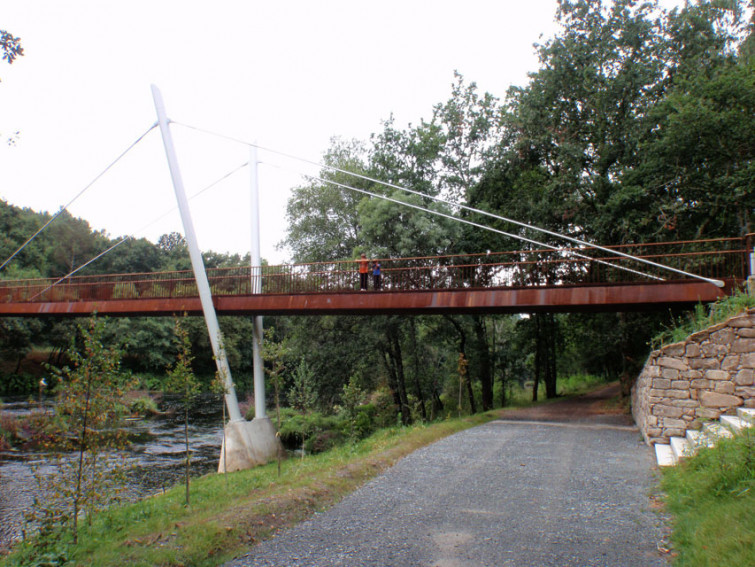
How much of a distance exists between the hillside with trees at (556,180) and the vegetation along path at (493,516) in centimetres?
550

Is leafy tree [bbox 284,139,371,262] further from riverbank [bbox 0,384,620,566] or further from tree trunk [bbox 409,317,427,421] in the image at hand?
riverbank [bbox 0,384,620,566]

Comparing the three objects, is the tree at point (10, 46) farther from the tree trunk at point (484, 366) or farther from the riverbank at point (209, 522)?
the tree trunk at point (484, 366)

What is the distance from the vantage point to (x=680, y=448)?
812 centimetres

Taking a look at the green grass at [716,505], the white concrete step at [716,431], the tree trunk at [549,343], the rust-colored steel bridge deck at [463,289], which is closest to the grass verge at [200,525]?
the green grass at [716,505]

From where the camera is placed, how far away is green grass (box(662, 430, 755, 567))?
3.95 metres

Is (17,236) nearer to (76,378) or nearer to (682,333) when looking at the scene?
(76,378)

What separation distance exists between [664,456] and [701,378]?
147cm

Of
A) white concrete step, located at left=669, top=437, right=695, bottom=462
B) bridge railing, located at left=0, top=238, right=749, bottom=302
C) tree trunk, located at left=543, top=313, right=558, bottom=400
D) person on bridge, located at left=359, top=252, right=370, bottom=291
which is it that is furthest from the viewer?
tree trunk, located at left=543, top=313, right=558, bottom=400

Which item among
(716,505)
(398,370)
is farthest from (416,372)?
(716,505)

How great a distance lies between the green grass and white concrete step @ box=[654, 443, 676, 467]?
1.19 metres

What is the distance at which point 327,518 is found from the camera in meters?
6.08

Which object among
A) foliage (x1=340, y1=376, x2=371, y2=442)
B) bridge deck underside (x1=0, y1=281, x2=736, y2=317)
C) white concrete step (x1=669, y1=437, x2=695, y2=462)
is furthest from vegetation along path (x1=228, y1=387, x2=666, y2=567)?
bridge deck underside (x1=0, y1=281, x2=736, y2=317)

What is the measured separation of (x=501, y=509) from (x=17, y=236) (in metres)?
48.8

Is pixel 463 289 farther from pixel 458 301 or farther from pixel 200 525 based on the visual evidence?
pixel 200 525
